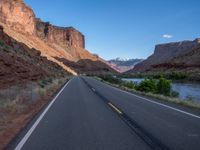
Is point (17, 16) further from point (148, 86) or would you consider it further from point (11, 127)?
point (11, 127)

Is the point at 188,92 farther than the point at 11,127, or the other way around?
the point at 188,92

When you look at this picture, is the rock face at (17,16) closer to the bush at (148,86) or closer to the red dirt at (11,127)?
the bush at (148,86)

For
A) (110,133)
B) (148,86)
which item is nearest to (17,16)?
(148,86)

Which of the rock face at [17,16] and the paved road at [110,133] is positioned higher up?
the rock face at [17,16]

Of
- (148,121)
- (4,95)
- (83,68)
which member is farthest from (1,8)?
(148,121)

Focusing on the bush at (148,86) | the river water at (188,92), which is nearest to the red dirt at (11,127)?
the river water at (188,92)

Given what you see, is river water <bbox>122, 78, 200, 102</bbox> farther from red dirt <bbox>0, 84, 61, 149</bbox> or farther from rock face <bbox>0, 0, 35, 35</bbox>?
rock face <bbox>0, 0, 35, 35</bbox>

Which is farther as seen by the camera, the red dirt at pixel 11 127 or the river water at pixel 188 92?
the river water at pixel 188 92

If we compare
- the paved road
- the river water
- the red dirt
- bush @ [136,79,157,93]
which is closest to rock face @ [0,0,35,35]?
the river water

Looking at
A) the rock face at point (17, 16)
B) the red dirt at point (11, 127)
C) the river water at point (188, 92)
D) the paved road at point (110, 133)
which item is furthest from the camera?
the rock face at point (17, 16)

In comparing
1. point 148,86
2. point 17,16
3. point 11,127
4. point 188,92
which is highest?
point 17,16

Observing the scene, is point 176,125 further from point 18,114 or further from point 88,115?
point 18,114

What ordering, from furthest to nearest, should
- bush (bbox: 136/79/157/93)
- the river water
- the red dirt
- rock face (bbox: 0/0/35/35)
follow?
rock face (bbox: 0/0/35/35), bush (bbox: 136/79/157/93), the river water, the red dirt

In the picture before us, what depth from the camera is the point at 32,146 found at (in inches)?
271
